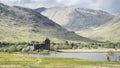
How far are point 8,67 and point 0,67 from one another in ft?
8.58

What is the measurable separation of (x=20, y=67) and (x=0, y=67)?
6571mm

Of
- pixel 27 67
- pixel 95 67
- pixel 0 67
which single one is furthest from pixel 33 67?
pixel 95 67

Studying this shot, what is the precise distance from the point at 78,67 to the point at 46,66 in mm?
11626

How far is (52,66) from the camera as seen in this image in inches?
4582

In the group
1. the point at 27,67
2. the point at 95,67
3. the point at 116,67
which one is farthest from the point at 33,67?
the point at 116,67

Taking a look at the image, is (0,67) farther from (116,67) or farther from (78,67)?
(116,67)

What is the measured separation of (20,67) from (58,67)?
13.0 m

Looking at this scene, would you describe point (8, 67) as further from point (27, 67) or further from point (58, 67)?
point (58, 67)

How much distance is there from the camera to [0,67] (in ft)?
359

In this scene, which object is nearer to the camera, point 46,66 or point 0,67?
point 0,67

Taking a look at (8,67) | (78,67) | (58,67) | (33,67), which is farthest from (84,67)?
(8,67)

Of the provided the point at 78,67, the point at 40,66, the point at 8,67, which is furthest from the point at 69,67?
the point at 8,67

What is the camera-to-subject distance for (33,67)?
112 m

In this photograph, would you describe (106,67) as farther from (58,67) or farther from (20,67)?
(20,67)
